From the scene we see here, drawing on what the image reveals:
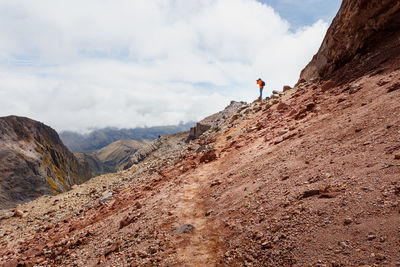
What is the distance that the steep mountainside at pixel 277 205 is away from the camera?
5711mm

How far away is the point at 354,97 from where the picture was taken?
526 inches

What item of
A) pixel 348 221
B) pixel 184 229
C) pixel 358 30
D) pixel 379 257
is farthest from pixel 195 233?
pixel 358 30

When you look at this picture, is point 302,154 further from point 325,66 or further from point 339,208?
point 325,66

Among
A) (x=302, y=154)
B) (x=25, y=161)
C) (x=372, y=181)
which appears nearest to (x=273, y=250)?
(x=372, y=181)

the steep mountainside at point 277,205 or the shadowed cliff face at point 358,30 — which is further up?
the shadowed cliff face at point 358,30

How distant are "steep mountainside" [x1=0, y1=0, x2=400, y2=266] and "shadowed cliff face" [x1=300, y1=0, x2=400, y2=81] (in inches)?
13.3

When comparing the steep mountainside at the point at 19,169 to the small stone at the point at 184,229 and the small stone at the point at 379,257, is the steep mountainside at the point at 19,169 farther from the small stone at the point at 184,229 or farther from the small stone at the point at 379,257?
the small stone at the point at 379,257

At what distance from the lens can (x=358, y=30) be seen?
59.9 ft

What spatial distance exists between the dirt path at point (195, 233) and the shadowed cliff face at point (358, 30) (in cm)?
1762

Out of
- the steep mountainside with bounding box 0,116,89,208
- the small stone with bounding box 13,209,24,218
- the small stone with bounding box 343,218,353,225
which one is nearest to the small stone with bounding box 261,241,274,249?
the small stone with bounding box 343,218,353,225

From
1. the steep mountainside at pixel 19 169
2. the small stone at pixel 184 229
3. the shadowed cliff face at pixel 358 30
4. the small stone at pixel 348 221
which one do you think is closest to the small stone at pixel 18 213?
the small stone at pixel 184 229

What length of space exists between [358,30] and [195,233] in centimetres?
2125

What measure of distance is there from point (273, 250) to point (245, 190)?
422 cm

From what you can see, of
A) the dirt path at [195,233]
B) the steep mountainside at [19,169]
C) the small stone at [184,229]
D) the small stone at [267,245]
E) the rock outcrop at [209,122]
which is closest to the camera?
the small stone at [267,245]
